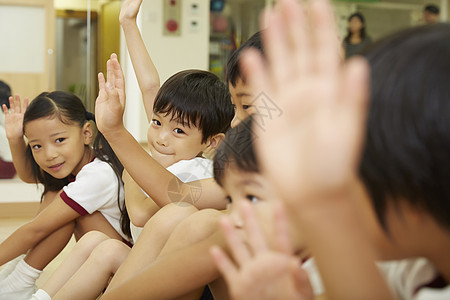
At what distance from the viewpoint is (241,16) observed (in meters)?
5.69

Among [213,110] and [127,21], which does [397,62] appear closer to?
[213,110]

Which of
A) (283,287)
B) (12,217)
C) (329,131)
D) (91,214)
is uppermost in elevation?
(329,131)

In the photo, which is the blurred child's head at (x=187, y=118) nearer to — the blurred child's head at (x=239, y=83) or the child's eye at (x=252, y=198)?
the blurred child's head at (x=239, y=83)

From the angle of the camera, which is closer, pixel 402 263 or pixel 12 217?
pixel 402 263

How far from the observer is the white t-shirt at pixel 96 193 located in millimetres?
1570

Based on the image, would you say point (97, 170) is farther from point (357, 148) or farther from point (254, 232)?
point (357, 148)

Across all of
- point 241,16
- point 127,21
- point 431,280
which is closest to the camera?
point 431,280

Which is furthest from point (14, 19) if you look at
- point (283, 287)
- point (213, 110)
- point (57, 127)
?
point (283, 287)

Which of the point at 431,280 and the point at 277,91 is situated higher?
the point at 277,91

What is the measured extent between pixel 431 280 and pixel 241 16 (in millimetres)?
5301

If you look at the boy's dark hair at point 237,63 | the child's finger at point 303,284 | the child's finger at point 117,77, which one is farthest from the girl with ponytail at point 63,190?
the child's finger at point 303,284

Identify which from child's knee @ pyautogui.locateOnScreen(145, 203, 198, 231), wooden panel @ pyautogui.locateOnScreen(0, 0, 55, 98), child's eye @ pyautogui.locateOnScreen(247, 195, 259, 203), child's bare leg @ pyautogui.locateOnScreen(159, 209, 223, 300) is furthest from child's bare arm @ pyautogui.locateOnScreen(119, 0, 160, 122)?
wooden panel @ pyautogui.locateOnScreen(0, 0, 55, 98)

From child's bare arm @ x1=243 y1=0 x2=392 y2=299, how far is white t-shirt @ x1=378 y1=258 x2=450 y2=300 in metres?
0.10

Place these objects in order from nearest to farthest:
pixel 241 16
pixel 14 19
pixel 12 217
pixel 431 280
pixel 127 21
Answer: pixel 431 280, pixel 127 21, pixel 12 217, pixel 14 19, pixel 241 16
